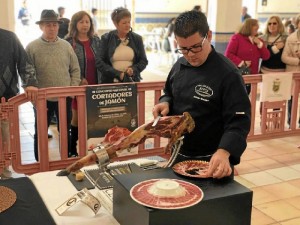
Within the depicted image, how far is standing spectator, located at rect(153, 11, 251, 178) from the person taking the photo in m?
1.74

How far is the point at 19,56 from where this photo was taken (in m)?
3.42

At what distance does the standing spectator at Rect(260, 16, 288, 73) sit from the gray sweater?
8.90 feet

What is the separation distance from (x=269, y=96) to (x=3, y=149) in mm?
2640

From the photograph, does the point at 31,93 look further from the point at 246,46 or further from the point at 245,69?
the point at 246,46

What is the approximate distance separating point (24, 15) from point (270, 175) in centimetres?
1228

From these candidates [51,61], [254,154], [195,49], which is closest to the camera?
[195,49]

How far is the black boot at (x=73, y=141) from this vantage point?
12.7ft

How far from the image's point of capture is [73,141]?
12.8 ft

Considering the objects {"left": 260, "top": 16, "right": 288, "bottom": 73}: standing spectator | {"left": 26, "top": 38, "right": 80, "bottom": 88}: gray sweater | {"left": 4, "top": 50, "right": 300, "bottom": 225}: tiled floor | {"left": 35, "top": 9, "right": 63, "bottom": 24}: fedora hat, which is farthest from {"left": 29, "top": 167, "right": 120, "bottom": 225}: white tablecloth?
{"left": 260, "top": 16, "right": 288, "bottom": 73}: standing spectator

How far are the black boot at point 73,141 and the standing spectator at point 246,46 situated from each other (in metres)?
2.24

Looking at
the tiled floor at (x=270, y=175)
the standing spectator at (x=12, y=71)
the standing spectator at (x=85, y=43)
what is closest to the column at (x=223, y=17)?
the tiled floor at (x=270, y=175)

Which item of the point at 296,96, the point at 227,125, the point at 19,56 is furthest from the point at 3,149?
the point at 296,96

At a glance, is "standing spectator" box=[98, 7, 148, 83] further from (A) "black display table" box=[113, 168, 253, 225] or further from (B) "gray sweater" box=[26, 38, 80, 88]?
(A) "black display table" box=[113, 168, 253, 225]

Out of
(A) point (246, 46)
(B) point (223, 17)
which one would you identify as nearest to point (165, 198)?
(A) point (246, 46)
